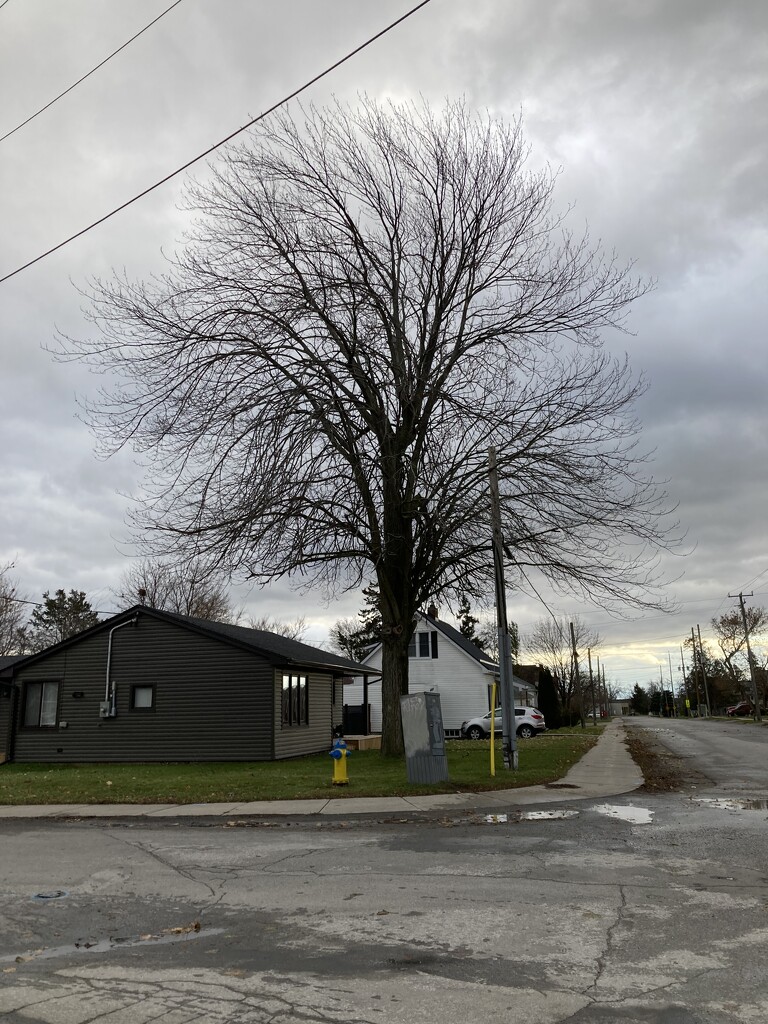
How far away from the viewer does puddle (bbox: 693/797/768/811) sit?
12258 mm

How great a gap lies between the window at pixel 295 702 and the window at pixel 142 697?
3.89 m

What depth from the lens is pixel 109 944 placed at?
5879 millimetres

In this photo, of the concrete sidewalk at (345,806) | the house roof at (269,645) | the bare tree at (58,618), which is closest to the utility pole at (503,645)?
the concrete sidewalk at (345,806)

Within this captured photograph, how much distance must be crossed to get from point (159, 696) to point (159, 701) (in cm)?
14

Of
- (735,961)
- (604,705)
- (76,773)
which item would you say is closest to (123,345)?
(76,773)

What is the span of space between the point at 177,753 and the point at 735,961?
812 inches

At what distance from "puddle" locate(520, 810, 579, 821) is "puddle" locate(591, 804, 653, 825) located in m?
0.47

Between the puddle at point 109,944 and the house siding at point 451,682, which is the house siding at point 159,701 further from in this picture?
the house siding at point 451,682

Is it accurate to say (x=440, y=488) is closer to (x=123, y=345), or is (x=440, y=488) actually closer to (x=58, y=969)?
(x=123, y=345)

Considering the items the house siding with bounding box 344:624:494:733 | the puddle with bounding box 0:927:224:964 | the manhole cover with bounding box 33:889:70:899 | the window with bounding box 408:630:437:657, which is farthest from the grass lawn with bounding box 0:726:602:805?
the window with bounding box 408:630:437:657

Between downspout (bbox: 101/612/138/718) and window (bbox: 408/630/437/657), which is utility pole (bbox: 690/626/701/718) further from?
downspout (bbox: 101/612/138/718)

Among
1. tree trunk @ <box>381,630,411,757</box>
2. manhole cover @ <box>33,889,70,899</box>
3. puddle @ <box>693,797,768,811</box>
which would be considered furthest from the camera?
tree trunk @ <box>381,630,411,757</box>

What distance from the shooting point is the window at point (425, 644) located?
4684 cm

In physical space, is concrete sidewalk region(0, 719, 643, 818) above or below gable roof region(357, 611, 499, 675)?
below
